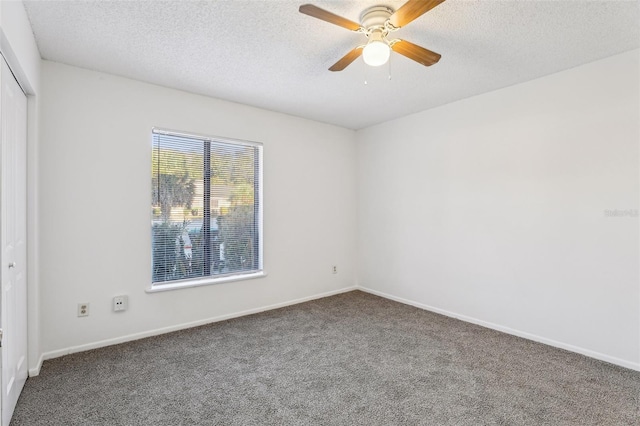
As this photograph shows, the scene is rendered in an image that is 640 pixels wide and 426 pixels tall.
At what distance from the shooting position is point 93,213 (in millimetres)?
2824

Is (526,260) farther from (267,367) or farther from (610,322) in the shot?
(267,367)

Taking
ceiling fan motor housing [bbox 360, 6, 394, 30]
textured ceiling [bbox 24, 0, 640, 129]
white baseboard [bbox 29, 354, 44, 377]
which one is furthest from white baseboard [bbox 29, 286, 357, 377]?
ceiling fan motor housing [bbox 360, 6, 394, 30]

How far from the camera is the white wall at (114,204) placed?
8.73 feet

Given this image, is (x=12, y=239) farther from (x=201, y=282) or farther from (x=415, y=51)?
(x=415, y=51)

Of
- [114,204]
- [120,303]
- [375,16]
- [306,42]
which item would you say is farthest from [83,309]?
[375,16]

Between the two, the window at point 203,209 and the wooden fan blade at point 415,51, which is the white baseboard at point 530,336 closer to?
the window at point 203,209

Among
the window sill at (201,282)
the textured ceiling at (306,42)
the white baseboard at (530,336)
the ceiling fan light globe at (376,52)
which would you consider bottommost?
the white baseboard at (530,336)

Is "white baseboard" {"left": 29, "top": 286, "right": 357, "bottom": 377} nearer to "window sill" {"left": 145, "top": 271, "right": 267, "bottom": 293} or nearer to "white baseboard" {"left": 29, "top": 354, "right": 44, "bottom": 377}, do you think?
"white baseboard" {"left": 29, "top": 354, "right": 44, "bottom": 377}

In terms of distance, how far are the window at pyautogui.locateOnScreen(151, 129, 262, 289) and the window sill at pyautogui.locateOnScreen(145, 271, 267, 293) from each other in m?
0.02

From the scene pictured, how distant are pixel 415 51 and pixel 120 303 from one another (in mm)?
3244

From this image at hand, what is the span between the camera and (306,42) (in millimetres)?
2340

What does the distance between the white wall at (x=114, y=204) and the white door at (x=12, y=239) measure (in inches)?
16.0

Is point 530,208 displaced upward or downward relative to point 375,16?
downward

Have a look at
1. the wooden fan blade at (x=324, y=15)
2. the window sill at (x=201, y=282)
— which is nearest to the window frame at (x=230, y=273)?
the window sill at (x=201, y=282)
